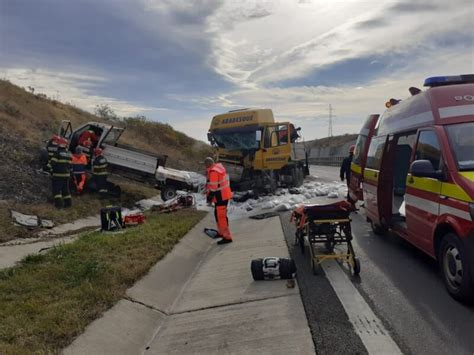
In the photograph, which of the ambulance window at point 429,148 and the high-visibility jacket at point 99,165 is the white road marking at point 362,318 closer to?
the ambulance window at point 429,148

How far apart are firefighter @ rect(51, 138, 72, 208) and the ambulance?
857cm

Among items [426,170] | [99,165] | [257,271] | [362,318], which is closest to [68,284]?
[257,271]

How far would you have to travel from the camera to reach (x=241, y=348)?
3.78 meters

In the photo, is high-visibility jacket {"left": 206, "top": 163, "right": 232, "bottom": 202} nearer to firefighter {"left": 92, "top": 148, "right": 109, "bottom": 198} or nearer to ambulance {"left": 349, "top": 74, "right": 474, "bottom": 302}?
ambulance {"left": 349, "top": 74, "right": 474, "bottom": 302}

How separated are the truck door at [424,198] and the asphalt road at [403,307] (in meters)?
0.49

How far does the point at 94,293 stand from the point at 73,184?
9504 mm

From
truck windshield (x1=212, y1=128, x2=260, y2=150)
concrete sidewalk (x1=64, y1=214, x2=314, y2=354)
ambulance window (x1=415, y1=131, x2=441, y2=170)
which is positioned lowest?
concrete sidewalk (x1=64, y1=214, x2=314, y2=354)

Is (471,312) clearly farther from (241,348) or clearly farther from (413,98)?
(413,98)

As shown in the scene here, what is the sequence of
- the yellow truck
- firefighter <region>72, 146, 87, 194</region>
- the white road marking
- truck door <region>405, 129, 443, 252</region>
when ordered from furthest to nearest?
1. the yellow truck
2. firefighter <region>72, 146, 87, 194</region>
3. truck door <region>405, 129, 443, 252</region>
4. the white road marking

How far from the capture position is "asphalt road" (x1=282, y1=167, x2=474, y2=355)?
3.56m

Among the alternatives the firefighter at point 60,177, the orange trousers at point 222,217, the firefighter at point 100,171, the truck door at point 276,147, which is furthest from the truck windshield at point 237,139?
the orange trousers at point 222,217

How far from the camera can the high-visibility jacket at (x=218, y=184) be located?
8.38m

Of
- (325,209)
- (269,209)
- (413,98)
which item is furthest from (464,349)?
(269,209)

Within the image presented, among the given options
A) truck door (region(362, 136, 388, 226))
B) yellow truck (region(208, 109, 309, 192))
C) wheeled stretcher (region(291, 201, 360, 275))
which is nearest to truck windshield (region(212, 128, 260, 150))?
yellow truck (region(208, 109, 309, 192))
